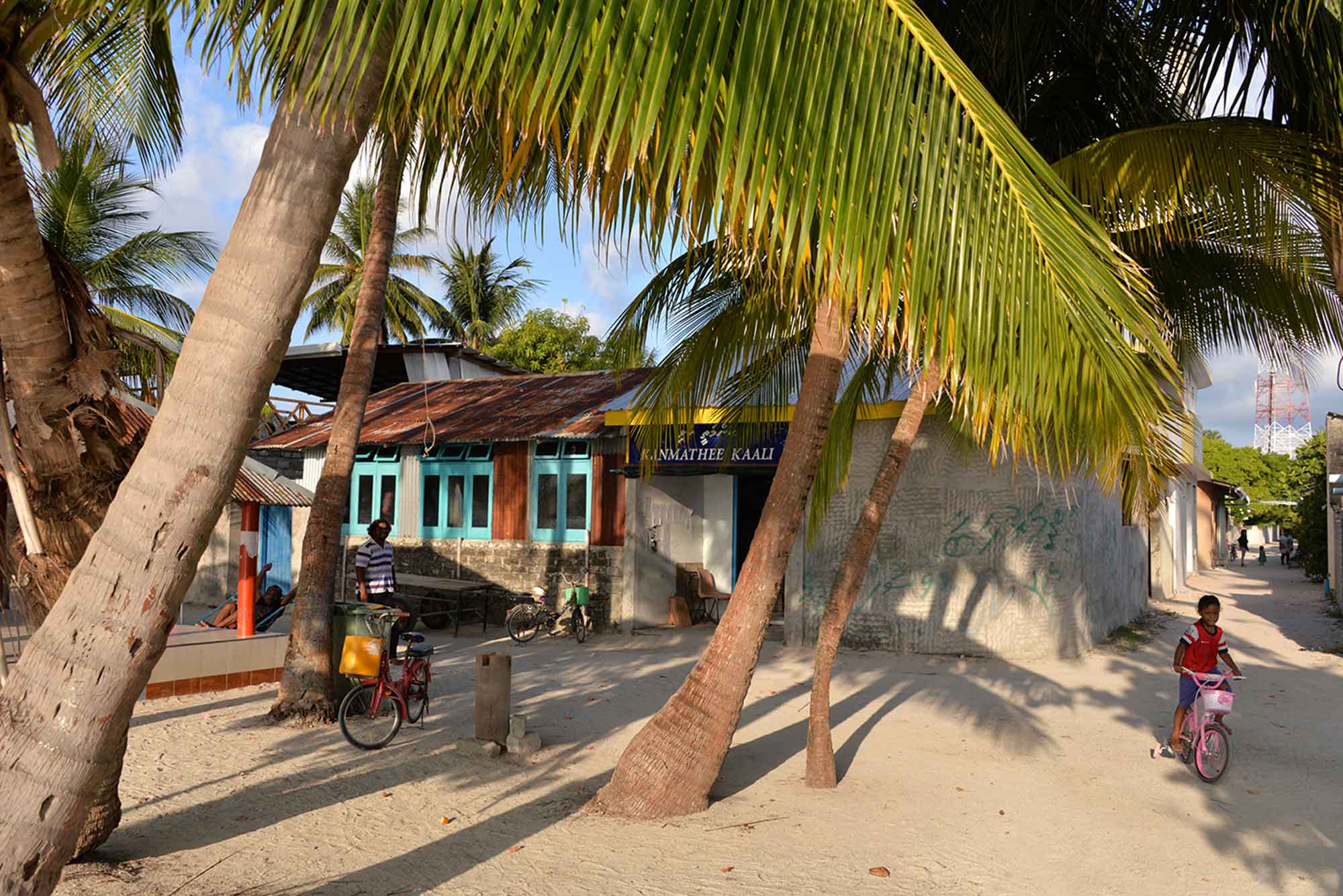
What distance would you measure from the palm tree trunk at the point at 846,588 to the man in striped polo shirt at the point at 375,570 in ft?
16.7

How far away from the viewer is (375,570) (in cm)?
1052

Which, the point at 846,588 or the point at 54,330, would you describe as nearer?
the point at 54,330

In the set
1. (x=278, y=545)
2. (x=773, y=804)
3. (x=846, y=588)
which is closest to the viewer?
(x=773, y=804)

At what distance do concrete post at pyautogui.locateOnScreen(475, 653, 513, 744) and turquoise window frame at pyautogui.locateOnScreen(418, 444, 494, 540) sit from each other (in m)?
8.78

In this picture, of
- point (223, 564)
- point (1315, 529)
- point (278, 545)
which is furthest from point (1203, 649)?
point (1315, 529)

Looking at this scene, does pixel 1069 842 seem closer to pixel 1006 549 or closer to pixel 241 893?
pixel 241 893

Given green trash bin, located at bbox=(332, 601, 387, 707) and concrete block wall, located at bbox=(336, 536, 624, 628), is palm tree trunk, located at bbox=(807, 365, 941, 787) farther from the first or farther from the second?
concrete block wall, located at bbox=(336, 536, 624, 628)

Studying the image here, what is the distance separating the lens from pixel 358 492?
1858 centimetres

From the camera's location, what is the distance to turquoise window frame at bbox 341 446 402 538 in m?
18.0

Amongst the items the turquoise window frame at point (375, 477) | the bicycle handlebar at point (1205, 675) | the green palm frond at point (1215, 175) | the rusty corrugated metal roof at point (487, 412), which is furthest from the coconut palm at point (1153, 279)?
the turquoise window frame at point (375, 477)

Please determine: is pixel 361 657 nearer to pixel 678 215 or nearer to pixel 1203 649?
pixel 678 215

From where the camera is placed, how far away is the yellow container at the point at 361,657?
27.0ft

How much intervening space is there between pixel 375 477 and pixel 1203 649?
14270 mm

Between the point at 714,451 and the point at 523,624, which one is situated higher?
the point at 714,451
